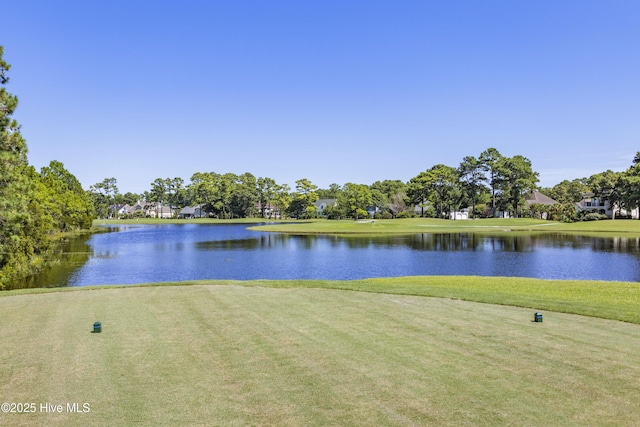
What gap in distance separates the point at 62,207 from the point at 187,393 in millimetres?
76824

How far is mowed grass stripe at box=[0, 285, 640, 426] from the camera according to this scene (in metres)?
6.26

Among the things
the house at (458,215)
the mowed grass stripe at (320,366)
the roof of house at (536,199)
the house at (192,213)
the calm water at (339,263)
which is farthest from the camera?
the house at (192,213)

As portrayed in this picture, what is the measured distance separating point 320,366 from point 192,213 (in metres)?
194

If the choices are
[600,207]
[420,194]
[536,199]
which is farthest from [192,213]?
[600,207]

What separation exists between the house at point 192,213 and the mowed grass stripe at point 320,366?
176081mm

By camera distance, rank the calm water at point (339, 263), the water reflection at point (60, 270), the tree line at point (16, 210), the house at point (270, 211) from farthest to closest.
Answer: the house at point (270, 211)
the calm water at point (339, 263)
the water reflection at point (60, 270)
the tree line at point (16, 210)

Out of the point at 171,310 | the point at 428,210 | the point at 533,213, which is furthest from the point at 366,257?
A: the point at 428,210

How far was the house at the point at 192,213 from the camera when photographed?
186750mm

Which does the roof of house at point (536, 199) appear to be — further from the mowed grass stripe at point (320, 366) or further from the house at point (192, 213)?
the mowed grass stripe at point (320, 366)

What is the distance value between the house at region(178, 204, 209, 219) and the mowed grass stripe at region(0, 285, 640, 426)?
17608cm

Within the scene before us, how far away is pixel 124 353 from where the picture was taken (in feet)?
29.0

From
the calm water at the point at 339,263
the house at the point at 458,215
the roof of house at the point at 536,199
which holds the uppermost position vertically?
the roof of house at the point at 536,199

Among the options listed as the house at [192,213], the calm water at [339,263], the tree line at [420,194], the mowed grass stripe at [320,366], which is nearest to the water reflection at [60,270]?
the calm water at [339,263]

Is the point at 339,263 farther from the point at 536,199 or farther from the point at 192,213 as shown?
the point at 192,213
